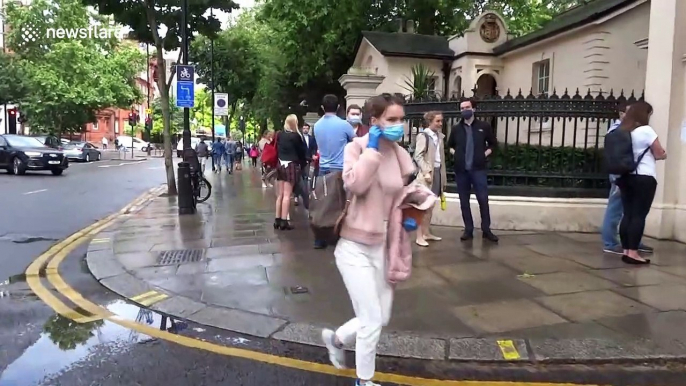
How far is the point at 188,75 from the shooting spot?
12.2m

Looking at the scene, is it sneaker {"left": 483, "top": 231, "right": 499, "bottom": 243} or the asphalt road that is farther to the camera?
sneaker {"left": 483, "top": 231, "right": 499, "bottom": 243}

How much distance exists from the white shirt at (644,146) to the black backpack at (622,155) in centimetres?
4

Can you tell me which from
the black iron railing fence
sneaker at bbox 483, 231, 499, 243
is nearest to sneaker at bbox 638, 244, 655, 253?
the black iron railing fence

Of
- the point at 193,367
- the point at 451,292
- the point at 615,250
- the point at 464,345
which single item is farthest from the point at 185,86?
the point at 464,345

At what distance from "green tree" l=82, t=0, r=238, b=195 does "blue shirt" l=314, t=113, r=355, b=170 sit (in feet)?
26.4

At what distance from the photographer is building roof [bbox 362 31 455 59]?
2052 centimetres

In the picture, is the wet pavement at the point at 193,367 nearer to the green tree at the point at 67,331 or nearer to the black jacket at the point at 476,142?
the green tree at the point at 67,331

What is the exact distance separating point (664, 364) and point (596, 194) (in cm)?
529

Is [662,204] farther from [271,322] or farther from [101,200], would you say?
[101,200]

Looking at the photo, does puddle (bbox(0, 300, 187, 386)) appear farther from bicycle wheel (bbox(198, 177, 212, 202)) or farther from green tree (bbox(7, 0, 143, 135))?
green tree (bbox(7, 0, 143, 135))

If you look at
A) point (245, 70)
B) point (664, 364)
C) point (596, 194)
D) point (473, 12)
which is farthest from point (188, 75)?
point (245, 70)

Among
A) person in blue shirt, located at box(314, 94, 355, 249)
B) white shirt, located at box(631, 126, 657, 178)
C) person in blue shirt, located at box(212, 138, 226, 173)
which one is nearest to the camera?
white shirt, located at box(631, 126, 657, 178)

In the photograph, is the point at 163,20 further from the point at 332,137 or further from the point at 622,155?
the point at 622,155
